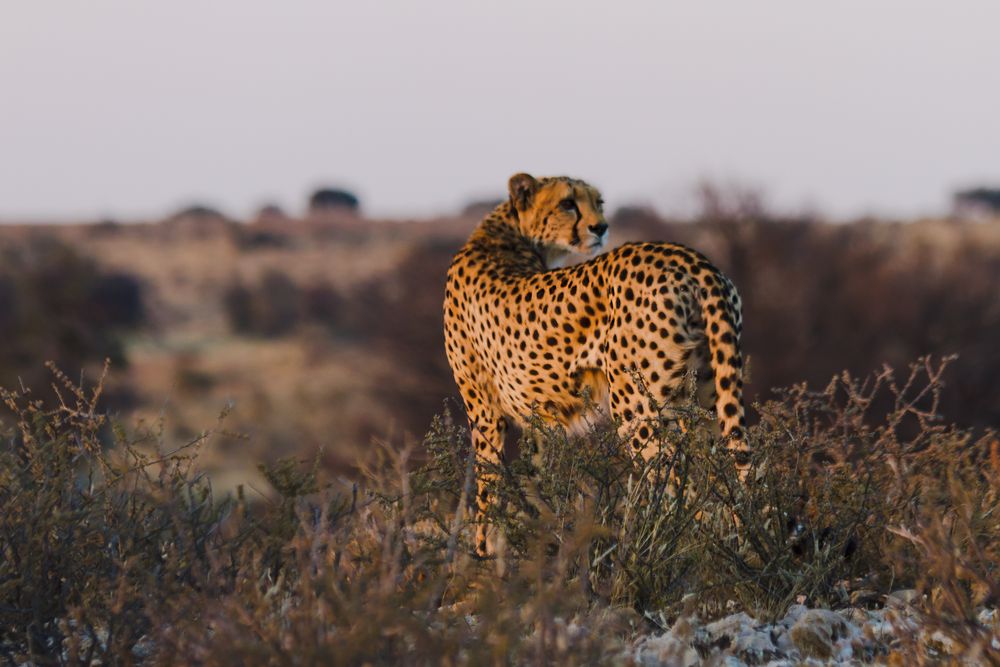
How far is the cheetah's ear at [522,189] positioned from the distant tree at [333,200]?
62.7m

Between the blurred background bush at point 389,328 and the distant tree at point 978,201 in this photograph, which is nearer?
the blurred background bush at point 389,328

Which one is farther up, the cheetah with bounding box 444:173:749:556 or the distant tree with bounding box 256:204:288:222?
the cheetah with bounding box 444:173:749:556

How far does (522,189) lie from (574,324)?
0.98 meters

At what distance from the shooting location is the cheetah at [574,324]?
13.2 ft

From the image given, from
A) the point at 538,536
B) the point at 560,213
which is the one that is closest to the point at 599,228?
the point at 560,213

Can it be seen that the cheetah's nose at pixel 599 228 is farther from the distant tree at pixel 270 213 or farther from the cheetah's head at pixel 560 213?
the distant tree at pixel 270 213

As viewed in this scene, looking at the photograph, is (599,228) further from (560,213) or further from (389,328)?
(389,328)

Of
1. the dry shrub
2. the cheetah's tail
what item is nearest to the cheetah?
the cheetah's tail

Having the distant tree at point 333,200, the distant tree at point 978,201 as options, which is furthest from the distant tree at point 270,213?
the distant tree at point 978,201

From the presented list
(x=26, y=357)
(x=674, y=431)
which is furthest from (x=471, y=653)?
(x=26, y=357)

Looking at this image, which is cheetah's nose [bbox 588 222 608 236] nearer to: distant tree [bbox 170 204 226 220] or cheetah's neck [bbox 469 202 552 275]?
cheetah's neck [bbox 469 202 552 275]

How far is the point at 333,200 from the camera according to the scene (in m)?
68.5

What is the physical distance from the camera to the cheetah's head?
494cm

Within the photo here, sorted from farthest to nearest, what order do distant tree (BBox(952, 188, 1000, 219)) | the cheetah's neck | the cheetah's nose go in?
distant tree (BBox(952, 188, 1000, 219))
the cheetah's neck
the cheetah's nose
